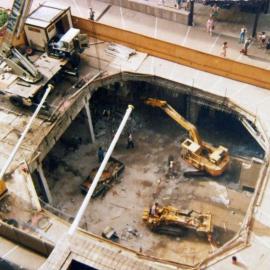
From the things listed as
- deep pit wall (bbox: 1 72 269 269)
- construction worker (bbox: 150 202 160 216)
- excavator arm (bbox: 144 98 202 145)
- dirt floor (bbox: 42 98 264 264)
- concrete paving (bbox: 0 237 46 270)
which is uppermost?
concrete paving (bbox: 0 237 46 270)

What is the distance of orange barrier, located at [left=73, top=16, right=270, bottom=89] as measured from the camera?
47.0 meters

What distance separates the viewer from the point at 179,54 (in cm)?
4966

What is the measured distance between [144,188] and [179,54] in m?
13.6

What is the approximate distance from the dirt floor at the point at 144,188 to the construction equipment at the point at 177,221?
688mm

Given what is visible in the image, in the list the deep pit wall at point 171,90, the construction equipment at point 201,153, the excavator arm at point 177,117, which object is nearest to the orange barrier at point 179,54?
the deep pit wall at point 171,90

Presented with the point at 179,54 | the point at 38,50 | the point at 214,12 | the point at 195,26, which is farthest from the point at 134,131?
the point at 214,12

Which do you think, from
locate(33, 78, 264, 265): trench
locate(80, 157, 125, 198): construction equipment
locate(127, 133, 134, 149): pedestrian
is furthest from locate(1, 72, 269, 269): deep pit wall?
locate(127, 133, 134, 149): pedestrian

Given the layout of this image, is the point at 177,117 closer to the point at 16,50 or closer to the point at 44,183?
the point at 44,183

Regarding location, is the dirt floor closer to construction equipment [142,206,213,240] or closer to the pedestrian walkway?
construction equipment [142,206,213,240]

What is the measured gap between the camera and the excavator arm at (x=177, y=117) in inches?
1858

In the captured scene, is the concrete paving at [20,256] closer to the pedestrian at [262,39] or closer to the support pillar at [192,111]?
the support pillar at [192,111]

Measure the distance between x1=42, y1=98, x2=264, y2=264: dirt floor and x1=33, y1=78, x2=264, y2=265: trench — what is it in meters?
0.08

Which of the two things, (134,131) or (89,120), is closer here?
(89,120)

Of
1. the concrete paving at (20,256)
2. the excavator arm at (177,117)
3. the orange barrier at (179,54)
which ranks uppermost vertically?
the orange barrier at (179,54)
